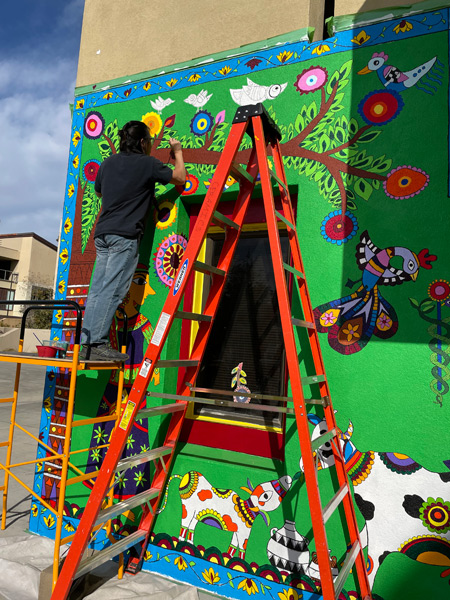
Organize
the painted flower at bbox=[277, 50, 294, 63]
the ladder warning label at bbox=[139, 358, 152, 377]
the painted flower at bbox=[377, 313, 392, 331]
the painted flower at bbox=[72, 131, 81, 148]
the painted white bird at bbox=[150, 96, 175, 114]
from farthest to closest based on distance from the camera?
the painted flower at bbox=[72, 131, 81, 148], the painted white bird at bbox=[150, 96, 175, 114], the painted flower at bbox=[277, 50, 294, 63], the painted flower at bbox=[377, 313, 392, 331], the ladder warning label at bbox=[139, 358, 152, 377]

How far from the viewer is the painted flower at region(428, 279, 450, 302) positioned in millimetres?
2195

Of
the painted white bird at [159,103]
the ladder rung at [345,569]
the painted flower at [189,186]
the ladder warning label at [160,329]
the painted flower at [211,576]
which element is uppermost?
the painted white bird at [159,103]

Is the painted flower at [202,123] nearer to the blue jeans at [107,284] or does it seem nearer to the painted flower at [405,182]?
the blue jeans at [107,284]

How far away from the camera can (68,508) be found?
Answer: 311 cm

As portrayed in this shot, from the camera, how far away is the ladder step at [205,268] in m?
2.21

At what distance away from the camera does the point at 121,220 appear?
110 inches

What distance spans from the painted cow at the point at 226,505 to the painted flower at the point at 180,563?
0.41 ft

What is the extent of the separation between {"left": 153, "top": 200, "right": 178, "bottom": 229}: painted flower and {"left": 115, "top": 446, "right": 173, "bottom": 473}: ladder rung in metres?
1.53

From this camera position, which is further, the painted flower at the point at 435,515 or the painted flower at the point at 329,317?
the painted flower at the point at 329,317

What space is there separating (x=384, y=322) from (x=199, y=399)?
3.60ft

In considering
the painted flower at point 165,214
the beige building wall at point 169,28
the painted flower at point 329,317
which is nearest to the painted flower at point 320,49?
the beige building wall at point 169,28

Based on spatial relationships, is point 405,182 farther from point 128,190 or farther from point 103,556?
point 103,556

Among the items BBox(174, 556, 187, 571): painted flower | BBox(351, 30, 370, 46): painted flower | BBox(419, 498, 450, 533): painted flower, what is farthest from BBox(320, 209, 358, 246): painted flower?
BBox(174, 556, 187, 571): painted flower

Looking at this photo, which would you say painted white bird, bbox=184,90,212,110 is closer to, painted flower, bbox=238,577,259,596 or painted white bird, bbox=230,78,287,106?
painted white bird, bbox=230,78,287,106
